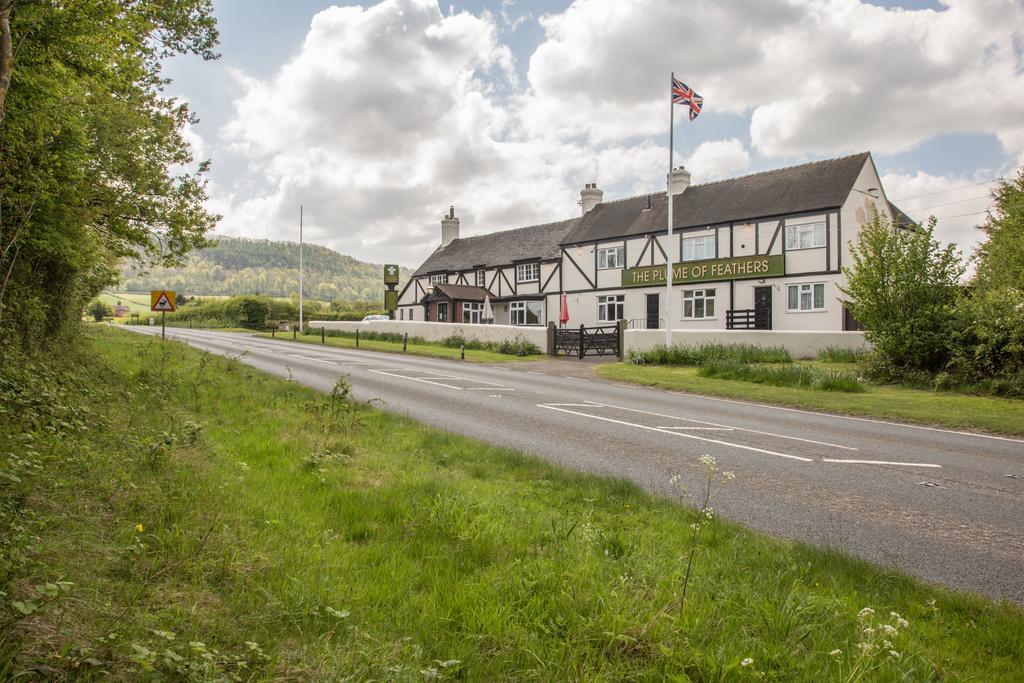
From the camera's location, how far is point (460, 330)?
1324 inches

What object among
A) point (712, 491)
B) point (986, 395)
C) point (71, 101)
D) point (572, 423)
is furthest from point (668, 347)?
point (71, 101)

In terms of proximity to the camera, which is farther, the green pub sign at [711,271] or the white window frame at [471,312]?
the white window frame at [471,312]

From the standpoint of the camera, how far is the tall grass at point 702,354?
2133cm

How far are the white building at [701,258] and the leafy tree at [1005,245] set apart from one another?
505cm

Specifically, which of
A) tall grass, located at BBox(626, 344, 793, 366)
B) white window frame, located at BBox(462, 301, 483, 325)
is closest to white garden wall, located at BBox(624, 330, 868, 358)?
tall grass, located at BBox(626, 344, 793, 366)

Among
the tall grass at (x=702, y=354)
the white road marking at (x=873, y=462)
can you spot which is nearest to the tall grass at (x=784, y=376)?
the tall grass at (x=702, y=354)

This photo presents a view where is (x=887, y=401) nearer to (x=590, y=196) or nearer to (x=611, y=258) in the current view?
(x=611, y=258)

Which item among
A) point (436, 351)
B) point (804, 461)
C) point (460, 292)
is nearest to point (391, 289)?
point (460, 292)

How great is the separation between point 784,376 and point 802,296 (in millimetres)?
15749

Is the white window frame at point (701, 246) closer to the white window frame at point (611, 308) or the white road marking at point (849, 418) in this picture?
the white window frame at point (611, 308)

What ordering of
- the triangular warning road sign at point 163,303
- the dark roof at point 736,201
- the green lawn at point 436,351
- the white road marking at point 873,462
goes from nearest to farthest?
the white road marking at point 873,462, the triangular warning road sign at point 163,303, the green lawn at point 436,351, the dark roof at point 736,201

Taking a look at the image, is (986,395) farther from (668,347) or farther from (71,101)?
(71,101)

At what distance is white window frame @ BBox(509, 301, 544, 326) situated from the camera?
43562mm

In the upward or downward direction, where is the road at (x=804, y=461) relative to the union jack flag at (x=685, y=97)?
downward
